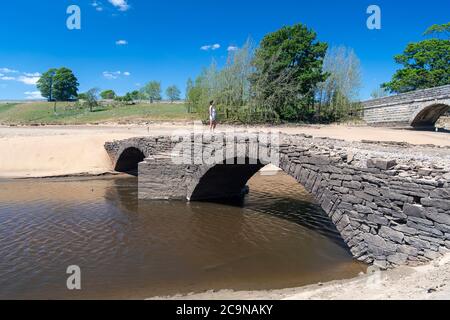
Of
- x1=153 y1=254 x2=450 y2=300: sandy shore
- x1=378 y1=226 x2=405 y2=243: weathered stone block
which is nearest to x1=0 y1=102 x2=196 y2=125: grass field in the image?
x1=378 y1=226 x2=405 y2=243: weathered stone block

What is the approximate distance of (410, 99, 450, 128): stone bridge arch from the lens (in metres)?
31.0

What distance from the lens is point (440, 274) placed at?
16.9 ft

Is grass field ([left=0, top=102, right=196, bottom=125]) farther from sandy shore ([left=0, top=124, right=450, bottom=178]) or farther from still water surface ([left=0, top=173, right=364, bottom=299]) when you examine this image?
still water surface ([left=0, top=173, right=364, bottom=299])

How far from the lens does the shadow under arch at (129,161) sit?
21.2 metres

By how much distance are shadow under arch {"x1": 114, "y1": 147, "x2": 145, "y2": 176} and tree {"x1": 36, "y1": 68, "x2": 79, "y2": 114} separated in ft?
224

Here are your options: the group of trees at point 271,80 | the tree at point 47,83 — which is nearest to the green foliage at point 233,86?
the group of trees at point 271,80

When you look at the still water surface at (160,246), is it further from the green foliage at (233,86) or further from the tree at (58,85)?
the tree at (58,85)

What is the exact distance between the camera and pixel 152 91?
87.6m

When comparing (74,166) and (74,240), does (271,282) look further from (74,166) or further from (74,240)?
(74,166)

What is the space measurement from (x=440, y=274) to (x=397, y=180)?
2104 mm

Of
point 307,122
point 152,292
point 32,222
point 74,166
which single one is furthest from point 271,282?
point 307,122

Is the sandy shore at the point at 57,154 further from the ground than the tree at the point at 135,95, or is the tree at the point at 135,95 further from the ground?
the tree at the point at 135,95

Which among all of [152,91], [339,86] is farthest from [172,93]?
[339,86]

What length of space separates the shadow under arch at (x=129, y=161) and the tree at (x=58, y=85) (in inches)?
2690
